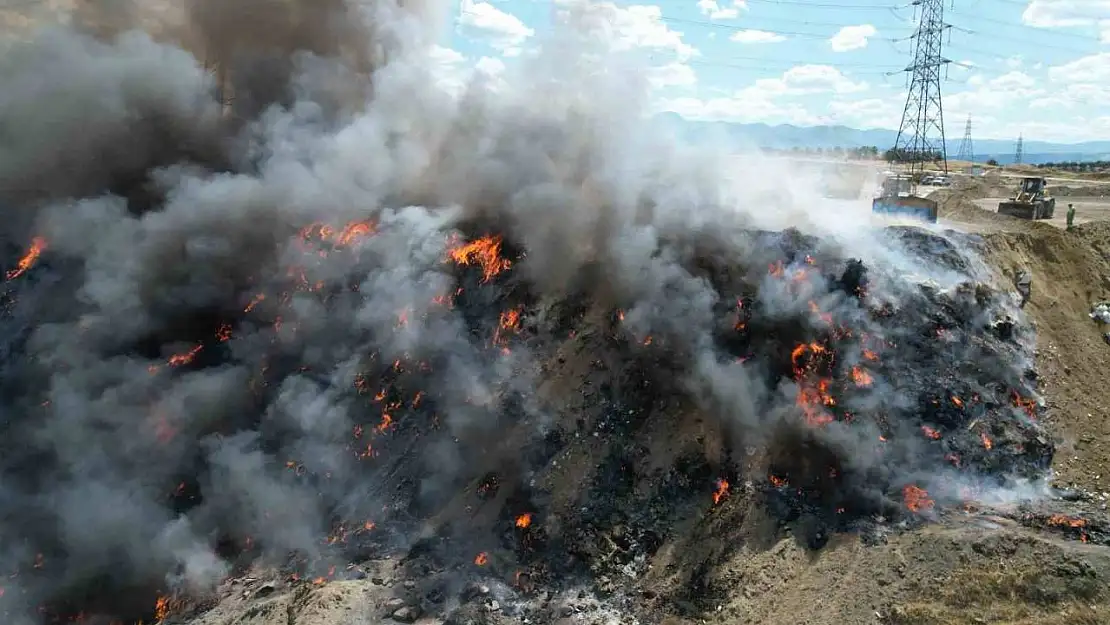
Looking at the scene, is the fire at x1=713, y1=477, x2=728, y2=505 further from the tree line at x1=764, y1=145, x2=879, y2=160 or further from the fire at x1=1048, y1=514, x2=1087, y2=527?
the tree line at x1=764, y1=145, x2=879, y2=160

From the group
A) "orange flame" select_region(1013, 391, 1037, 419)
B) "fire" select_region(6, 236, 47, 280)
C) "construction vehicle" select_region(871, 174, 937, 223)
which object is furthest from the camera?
"fire" select_region(6, 236, 47, 280)

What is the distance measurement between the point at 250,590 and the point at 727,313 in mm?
12303

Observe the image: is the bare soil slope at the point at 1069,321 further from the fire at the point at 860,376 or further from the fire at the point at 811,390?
the fire at the point at 811,390

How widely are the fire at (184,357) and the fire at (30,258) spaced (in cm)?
776

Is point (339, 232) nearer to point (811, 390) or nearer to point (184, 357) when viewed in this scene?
point (184, 357)

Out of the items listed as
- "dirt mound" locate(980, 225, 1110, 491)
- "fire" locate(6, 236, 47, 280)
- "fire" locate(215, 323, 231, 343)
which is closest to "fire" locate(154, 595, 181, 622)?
"fire" locate(215, 323, 231, 343)

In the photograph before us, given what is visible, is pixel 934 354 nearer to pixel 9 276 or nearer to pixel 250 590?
pixel 250 590

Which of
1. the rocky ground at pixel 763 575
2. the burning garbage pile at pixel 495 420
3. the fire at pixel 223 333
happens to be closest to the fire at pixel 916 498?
the burning garbage pile at pixel 495 420

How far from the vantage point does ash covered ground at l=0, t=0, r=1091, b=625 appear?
1562 cm

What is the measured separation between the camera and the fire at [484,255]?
20719 millimetres

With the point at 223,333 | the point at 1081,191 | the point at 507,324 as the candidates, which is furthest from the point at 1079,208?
the point at 223,333

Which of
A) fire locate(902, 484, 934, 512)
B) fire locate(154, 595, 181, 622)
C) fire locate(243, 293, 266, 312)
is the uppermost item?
fire locate(243, 293, 266, 312)

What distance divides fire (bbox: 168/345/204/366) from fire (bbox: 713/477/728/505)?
51.9ft

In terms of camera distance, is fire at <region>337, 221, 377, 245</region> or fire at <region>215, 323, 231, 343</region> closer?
fire at <region>215, 323, 231, 343</region>
